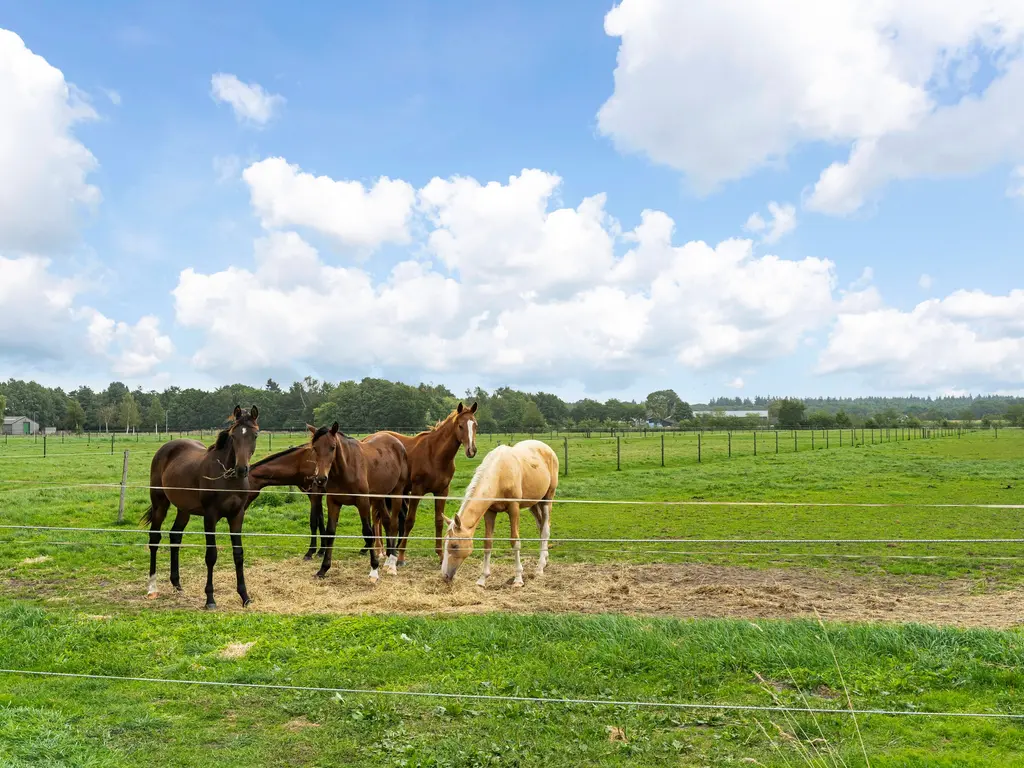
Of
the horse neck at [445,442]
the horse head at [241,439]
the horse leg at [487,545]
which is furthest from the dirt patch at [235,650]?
the horse neck at [445,442]

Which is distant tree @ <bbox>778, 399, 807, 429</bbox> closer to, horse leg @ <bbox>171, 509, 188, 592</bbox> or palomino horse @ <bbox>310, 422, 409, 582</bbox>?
palomino horse @ <bbox>310, 422, 409, 582</bbox>

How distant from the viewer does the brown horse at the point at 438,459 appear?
9727mm

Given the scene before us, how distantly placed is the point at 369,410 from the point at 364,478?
57.0 meters

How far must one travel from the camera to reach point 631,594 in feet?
25.3

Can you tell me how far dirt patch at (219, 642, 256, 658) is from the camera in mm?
5453

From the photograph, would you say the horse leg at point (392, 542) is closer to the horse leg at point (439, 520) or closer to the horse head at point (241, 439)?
the horse leg at point (439, 520)

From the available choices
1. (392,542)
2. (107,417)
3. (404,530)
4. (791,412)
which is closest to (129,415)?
(107,417)

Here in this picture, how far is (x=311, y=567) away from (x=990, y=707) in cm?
806

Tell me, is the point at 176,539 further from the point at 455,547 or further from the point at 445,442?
the point at 445,442

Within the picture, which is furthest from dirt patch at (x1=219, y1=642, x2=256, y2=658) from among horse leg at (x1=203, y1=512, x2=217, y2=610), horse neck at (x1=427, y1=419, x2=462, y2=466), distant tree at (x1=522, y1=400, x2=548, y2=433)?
distant tree at (x1=522, y1=400, x2=548, y2=433)

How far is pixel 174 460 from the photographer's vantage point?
822 centimetres

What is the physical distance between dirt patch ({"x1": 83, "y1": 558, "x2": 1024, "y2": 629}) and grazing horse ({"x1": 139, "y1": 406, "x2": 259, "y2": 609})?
20.1 inches

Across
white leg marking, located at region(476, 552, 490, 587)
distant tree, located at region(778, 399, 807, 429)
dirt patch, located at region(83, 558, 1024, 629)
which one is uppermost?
distant tree, located at region(778, 399, 807, 429)

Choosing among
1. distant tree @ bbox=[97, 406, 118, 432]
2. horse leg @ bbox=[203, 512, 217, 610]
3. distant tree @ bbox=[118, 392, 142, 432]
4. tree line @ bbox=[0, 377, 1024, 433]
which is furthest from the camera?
distant tree @ bbox=[97, 406, 118, 432]
